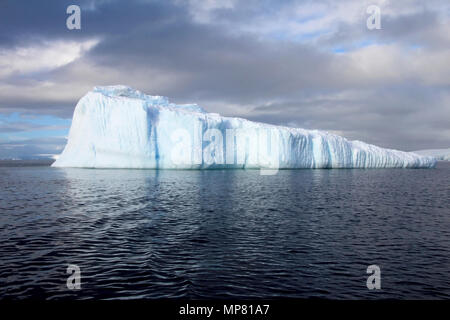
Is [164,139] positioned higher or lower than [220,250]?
higher

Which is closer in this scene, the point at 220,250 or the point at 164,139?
the point at 220,250

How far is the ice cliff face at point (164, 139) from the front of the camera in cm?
5228

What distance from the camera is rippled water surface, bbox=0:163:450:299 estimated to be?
8719 mm

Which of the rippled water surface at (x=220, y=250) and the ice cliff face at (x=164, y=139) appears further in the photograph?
the ice cliff face at (x=164, y=139)

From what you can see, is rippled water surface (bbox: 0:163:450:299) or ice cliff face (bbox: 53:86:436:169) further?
ice cliff face (bbox: 53:86:436:169)

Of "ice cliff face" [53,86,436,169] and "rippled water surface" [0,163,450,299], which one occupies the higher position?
"ice cliff face" [53,86,436,169]

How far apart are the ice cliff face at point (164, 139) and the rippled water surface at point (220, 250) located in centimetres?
3038

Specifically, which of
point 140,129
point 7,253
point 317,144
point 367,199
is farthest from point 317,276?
point 317,144

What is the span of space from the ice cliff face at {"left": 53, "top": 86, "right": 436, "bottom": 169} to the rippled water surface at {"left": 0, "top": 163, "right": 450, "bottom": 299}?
30383 millimetres

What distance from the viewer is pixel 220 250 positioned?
12.1 meters

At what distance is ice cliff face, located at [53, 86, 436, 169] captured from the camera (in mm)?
52281

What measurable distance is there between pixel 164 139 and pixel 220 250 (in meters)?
44.2

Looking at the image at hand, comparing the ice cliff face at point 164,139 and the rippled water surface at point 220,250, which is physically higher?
the ice cliff face at point 164,139
